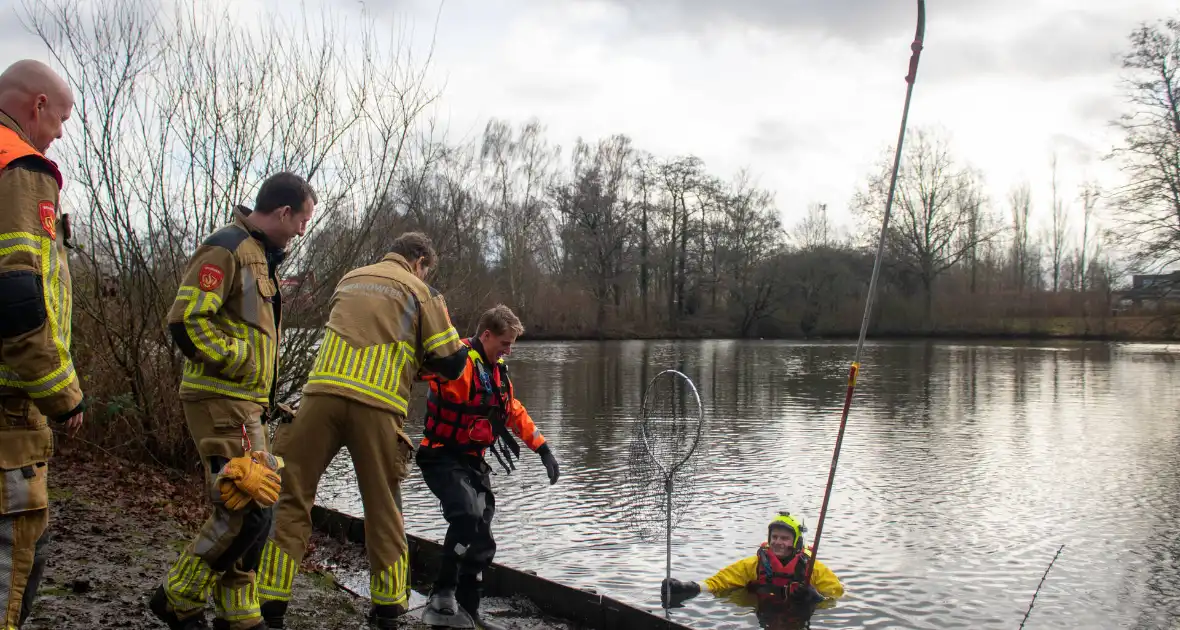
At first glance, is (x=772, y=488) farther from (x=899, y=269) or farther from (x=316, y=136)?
(x=899, y=269)

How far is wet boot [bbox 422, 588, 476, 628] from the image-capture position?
16.6 feet

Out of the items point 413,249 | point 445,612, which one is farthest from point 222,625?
point 413,249

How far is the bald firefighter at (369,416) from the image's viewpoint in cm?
424

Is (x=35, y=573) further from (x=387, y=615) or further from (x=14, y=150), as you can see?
(x=387, y=615)

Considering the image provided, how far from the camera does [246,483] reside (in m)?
3.53

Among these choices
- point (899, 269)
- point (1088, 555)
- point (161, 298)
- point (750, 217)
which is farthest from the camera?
point (750, 217)

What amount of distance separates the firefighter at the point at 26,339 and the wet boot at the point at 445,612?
Answer: 2.31 meters

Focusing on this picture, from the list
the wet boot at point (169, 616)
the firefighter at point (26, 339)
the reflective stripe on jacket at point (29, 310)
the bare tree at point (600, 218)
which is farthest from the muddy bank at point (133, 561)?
the bare tree at point (600, 218)

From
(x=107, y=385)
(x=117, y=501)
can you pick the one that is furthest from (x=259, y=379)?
(x=107, y=385)

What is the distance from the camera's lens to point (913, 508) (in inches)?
385

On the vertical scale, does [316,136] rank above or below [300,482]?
above

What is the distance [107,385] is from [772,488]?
7097mm

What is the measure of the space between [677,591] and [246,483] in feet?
13.0

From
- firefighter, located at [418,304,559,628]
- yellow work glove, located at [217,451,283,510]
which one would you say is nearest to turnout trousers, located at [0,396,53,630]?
yellow work glove, located at [217,451,283,510]
